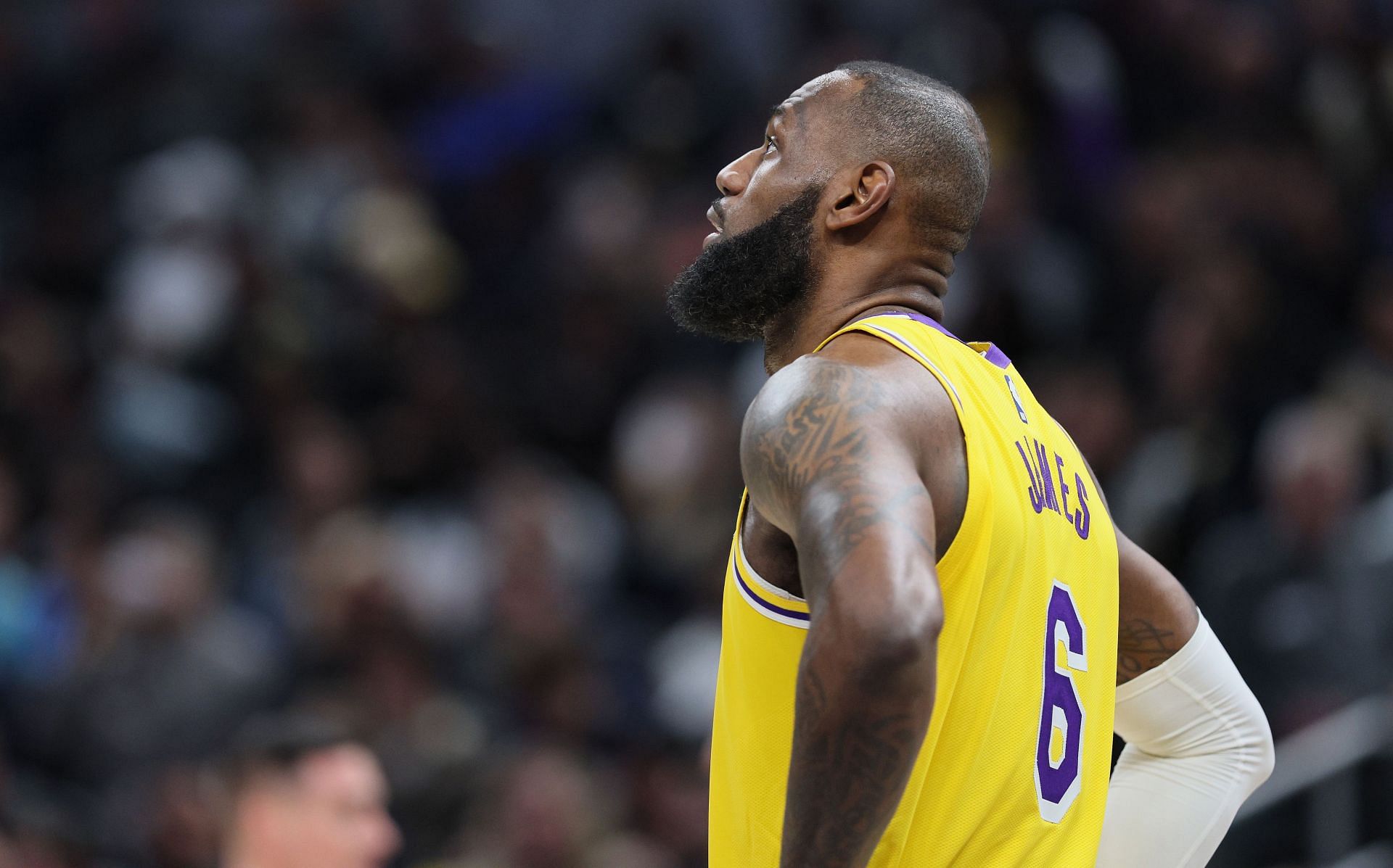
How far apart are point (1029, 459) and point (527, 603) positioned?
212 inches

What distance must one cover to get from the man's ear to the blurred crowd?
13.3 ft

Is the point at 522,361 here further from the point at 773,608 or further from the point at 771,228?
the point at 773,608

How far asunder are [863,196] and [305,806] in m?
2.60

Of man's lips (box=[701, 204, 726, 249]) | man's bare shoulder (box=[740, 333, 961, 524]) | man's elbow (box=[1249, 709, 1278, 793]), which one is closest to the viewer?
man's bare shoulder (box=[740, 333, 961, 524])

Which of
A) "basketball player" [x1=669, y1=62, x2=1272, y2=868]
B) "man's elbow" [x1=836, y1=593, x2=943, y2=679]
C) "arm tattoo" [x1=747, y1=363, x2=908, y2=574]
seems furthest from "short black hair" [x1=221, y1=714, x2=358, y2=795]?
"man's elbow" [x1=836, y1=593, x2=943, y2=679]

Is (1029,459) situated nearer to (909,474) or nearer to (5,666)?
(909,474)

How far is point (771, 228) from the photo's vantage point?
8.83 ft

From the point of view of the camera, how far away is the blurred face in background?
447 centimetres

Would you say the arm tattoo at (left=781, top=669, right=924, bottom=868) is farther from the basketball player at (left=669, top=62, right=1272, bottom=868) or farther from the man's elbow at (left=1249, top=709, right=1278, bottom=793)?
the man's elbow at (left=1249, top=709, right=1278, bottom=793)

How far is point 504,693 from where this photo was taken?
24.8 feet

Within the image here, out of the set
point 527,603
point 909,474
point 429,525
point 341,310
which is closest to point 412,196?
point 341,310

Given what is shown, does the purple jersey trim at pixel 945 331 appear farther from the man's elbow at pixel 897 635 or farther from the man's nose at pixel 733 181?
the man's elbow at pixel 897 635

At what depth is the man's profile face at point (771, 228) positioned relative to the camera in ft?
8.77

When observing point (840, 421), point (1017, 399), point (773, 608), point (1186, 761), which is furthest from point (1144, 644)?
point (840, 421)
